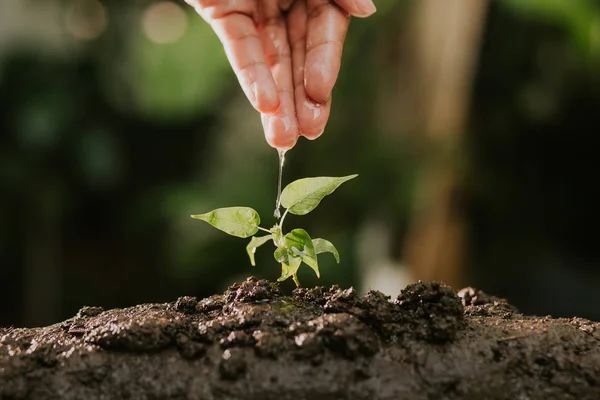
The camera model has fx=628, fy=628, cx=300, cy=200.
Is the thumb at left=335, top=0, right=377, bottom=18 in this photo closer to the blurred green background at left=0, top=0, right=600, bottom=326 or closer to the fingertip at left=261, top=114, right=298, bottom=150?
the fingertip at left=261, top=114, right=298, bottom=150

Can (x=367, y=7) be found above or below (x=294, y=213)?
above

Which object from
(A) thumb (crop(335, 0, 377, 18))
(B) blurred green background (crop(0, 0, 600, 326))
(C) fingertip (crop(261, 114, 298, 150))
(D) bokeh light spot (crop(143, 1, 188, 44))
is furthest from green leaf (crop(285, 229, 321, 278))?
(D) bokeh light spot (crop(143, 1, 188, 44))

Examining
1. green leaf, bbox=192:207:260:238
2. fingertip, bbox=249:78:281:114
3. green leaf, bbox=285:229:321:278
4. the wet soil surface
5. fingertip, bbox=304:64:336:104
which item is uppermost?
fingertip, bbox=304:64:336:104

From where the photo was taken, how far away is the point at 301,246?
3.76 ft

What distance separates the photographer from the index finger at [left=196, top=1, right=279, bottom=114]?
1296 mm

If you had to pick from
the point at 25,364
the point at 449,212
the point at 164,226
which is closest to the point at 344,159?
the point at 449,212

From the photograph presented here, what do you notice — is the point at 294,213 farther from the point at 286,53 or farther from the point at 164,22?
the point at 164,22

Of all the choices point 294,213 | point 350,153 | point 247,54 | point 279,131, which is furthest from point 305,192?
point 350,153

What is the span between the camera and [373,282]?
3307 millimetres

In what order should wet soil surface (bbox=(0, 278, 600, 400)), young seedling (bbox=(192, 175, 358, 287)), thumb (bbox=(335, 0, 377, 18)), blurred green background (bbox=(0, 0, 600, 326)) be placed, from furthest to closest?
1. blurred green background (bbox=(0, 0, 600, 326))
2. thumb (bbox=(335, 0, 377, 18))
3. young seedling (bbox=(192, 175, 358, 287))
4. wet soil surface (bbox=(0, 278, 600, 400))

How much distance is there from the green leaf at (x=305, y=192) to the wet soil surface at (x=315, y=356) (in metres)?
0.18

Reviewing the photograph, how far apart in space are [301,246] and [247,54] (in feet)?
1.53

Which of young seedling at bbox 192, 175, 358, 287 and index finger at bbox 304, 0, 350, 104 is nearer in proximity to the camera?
young seedling at bbox 192, 175, 358, 287

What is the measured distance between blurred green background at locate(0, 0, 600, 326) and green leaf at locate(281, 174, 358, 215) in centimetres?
211
